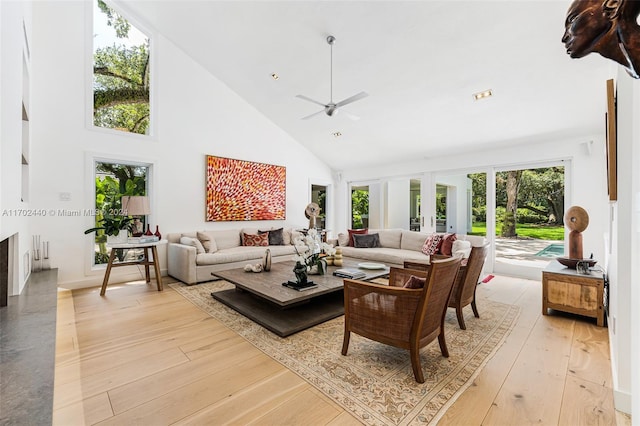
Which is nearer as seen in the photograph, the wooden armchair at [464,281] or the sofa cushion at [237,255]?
the wooden armchair at [464,281]

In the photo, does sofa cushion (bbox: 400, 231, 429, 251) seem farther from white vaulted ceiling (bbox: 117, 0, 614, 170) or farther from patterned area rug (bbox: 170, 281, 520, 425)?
patterned area rug (bbox: 170, 281, 520, 425)

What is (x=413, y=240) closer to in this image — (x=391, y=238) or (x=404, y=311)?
(x=391, y=238)

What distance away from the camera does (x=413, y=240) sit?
5512 mm

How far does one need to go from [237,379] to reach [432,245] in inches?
155

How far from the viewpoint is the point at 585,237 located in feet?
14.5

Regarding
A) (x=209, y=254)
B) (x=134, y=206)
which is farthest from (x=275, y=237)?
(x=134, y=206)

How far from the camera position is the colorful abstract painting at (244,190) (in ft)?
19.0

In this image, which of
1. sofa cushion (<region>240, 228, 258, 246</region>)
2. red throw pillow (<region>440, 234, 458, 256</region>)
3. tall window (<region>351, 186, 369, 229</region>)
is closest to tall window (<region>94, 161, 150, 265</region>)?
sofa cushion (<region>240, 228, 258, 246</region>)

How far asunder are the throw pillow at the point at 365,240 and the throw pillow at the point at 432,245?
1030mm

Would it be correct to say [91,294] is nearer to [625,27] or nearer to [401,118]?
[625,27]

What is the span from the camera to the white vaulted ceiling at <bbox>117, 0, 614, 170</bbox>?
3.20 m

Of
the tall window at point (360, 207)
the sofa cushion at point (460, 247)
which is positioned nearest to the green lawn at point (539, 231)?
the sofa cushion at point (460, 247)

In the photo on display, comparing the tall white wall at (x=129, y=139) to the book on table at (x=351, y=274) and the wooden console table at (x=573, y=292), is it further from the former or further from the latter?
the wooden console table at (x=573, y=292)

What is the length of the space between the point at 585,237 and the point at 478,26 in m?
3.67
